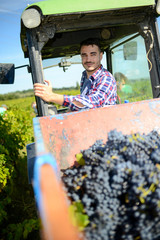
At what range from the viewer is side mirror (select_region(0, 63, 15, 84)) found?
86.7 inches

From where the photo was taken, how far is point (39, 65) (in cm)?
207

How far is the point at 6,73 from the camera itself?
2.21 metres

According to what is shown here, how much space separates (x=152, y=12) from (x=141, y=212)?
2.10 meters

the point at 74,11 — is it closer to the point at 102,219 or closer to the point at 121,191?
the point at 121,191

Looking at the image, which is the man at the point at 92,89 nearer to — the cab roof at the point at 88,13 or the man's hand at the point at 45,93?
the man's hand at the point at 45,93

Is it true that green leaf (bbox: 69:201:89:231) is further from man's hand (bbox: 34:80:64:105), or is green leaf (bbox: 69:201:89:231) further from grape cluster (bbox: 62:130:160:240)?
man's hand (bbox: 34:80:64:105)

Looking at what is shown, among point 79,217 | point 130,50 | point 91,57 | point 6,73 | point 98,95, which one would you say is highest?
point 130,50

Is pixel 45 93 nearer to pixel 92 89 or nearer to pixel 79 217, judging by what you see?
pixel 92 89

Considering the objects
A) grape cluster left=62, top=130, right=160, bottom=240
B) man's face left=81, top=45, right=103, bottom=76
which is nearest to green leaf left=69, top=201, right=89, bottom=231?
grape cluster left=62, top=130, right=160, bottom=240

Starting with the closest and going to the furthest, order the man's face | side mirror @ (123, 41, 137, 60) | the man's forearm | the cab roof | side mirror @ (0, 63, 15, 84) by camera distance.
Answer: the cab roof
the man's forearm
side mirror @ (0, 63, 15, 84)
the man's face
side mirror @ (123, 41, 137, 60)

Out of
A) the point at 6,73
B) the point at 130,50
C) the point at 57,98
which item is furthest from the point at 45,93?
the point at 130,50

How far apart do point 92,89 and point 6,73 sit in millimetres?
960

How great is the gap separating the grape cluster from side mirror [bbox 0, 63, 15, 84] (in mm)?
1444

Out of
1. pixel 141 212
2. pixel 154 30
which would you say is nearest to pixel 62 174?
pixel 141 212
